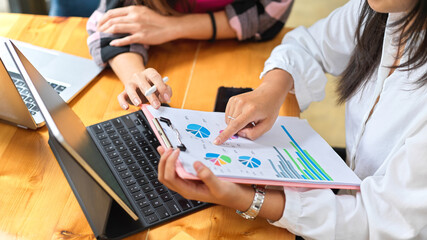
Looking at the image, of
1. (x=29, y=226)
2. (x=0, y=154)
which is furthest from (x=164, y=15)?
(x=29, y=226)

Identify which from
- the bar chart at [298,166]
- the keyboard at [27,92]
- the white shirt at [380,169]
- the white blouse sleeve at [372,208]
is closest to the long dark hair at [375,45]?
the white shirt at [380,169]

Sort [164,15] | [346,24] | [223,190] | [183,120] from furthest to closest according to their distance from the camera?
[164,15], [346,24], [183,120], [223,190]

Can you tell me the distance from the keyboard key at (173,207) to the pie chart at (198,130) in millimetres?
129

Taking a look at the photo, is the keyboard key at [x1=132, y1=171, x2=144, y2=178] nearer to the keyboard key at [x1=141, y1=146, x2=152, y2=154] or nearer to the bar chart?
the keyboard key at [x1=141, y1=146, x2=152, y2=154]

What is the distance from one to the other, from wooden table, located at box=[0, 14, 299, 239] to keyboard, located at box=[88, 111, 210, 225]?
28 mm

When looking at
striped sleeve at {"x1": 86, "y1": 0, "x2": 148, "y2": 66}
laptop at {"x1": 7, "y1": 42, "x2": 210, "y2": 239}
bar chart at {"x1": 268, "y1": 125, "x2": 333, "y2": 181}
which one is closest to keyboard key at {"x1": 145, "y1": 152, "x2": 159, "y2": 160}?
laptop at {"x1": 7, "y1": 42, "x2": 210, "y2": 239}

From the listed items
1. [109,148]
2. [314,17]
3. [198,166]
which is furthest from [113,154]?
[314,17]

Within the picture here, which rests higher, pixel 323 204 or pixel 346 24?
pixel 346 24

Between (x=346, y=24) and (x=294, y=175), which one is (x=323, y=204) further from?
(x=346, y=24)

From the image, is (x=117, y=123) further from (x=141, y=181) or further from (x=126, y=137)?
(x=141, y=181)

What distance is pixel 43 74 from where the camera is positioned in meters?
1.05

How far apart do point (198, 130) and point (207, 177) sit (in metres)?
0.18

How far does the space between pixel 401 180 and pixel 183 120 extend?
401mm

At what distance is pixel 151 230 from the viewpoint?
730 millimetres
